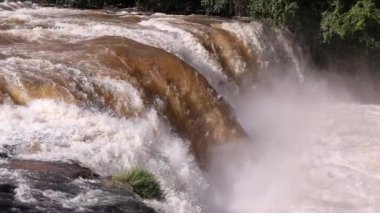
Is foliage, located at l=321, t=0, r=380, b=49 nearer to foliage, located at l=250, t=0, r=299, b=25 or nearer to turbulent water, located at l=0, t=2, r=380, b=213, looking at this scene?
foliage, located at l=250, t=0, r=299, b=25

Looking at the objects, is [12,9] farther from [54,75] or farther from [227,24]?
[54,75]

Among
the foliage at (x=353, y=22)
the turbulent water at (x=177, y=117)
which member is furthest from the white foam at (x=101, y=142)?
the foliage at (x=353, y=22)

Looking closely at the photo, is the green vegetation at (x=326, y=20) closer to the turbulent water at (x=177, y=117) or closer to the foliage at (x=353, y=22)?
the foliage at (x=353, y=22)

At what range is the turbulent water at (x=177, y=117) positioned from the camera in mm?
7293

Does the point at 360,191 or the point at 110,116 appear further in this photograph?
the point at 360,191

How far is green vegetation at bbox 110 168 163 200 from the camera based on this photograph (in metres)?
6.59

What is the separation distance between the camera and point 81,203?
5758mm

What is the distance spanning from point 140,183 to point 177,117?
9.26 feet

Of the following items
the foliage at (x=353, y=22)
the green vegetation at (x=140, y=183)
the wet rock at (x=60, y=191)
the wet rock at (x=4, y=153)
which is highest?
the foliage at (x=353, y=22)

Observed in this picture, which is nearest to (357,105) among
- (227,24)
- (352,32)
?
(352,32)

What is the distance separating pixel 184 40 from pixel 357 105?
6137mm

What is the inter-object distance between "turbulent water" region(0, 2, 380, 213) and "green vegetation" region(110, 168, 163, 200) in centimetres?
20

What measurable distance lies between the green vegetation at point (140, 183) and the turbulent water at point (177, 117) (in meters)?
0.20

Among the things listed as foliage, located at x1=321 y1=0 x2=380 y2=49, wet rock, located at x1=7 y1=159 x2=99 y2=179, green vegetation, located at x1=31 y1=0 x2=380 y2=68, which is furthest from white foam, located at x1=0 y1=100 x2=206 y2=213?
foliage, located at x1=321 y1=0 x2=380 y2=49
